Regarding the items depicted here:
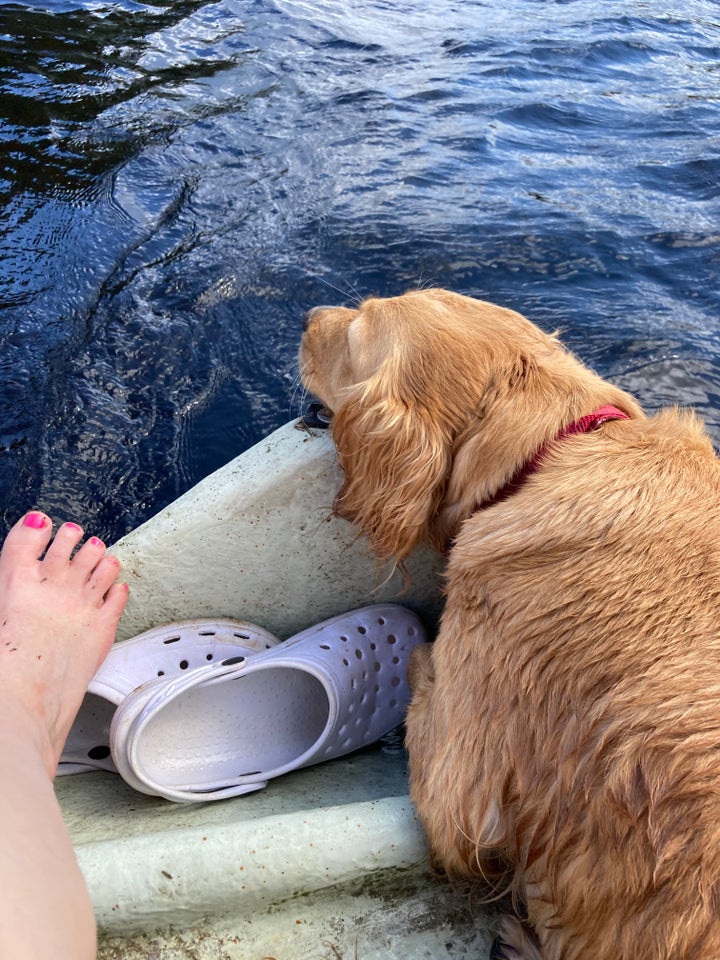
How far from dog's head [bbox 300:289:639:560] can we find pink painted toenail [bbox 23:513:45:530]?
0.94 m

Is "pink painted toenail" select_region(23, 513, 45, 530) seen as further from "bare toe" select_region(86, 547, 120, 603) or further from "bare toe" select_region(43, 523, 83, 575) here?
"bare toe" select_region(86, 547, 120, 603)

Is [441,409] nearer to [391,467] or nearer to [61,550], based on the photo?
[391,467]

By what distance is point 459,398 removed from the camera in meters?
2.19

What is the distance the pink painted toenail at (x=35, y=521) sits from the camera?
8.34ft

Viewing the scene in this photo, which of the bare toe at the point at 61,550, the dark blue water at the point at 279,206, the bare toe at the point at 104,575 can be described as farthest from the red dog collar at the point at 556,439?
the dark blue water at the point at 279,206

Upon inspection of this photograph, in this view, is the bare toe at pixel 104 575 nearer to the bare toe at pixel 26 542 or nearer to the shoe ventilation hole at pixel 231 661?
the bare toe at pixel 26 542

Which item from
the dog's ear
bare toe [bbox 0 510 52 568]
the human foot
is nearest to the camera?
the human foot

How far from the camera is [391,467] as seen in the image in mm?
2242

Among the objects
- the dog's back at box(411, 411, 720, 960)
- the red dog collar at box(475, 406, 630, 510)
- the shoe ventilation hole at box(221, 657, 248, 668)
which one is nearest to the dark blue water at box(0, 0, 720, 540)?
the shoe ventilation hole at box(221, 657, 248, 668)

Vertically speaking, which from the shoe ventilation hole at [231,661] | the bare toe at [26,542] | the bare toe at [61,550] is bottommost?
the shoe ventilation hole at [231,661]

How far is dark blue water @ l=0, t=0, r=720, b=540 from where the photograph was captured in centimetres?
371

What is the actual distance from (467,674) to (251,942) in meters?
0.72

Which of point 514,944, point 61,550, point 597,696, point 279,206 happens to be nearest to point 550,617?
point 597,696

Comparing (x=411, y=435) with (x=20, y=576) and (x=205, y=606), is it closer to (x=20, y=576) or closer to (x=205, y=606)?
(x=205, y=606)
